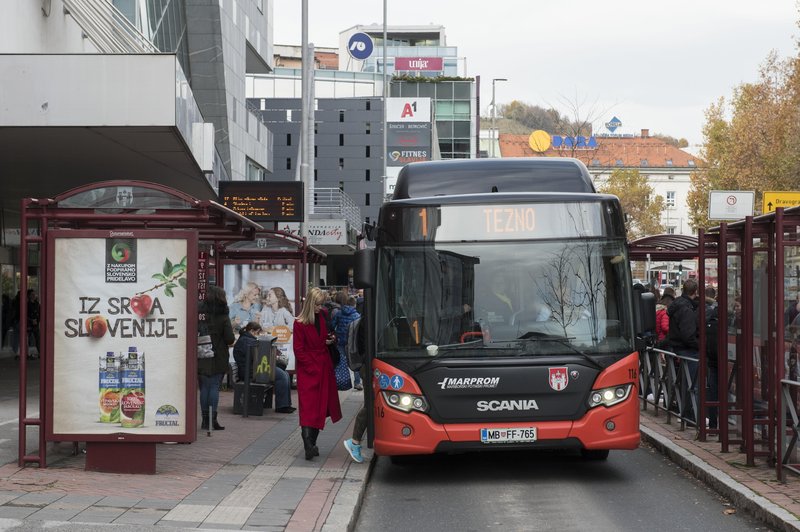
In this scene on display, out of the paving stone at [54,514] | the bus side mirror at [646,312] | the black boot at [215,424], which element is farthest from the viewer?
the black boot at [215,424]

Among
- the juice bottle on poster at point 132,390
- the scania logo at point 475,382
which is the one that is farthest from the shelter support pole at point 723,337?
the juice bottle on poster at point 132,390

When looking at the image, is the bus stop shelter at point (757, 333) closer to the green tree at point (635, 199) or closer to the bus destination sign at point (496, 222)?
the bus destination sign at point (496, 222)

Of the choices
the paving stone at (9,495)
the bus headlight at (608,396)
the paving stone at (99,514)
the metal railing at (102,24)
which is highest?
the metal railing at (102,24)

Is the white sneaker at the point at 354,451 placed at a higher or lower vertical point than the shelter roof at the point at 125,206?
lower

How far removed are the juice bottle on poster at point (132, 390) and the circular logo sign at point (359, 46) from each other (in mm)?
88252

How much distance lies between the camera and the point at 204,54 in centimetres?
3756

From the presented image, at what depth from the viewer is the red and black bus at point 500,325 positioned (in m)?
10.8

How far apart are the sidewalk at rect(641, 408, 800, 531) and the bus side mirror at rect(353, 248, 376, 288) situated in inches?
139

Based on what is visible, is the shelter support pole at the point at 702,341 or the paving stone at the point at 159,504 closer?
the paving stone at the point at 159,504

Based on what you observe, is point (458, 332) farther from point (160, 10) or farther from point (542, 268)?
point (160, 10)

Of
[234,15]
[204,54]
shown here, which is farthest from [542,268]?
[234,15]

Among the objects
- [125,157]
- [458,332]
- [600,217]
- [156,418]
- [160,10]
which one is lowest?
[156,418]

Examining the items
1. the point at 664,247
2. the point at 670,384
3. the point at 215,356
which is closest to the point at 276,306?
the point at 215,356

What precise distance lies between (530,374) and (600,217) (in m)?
1.67
